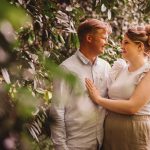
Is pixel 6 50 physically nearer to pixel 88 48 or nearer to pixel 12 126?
pixel 12 126

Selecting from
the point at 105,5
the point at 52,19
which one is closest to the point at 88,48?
the point at 105,5

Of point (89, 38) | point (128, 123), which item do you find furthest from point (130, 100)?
point (89, 38)

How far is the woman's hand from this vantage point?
2.65m

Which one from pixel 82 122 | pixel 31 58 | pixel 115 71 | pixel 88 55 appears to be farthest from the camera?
pixel 115 71

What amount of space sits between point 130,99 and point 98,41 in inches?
17.6

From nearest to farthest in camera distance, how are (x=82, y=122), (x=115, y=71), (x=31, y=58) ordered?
(x=31, y=58) → (x=82, y=122) → (x=115, y=71)

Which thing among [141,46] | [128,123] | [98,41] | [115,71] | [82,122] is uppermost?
[98,41]

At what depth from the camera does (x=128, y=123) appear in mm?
2762

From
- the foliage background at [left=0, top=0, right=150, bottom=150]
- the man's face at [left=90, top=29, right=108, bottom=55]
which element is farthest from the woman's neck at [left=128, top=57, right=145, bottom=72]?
the foliage background at [left=0, top=0, right=150, bottom=150]

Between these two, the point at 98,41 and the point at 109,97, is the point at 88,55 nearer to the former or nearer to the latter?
the point at 98,41

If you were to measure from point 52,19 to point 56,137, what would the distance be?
79cm

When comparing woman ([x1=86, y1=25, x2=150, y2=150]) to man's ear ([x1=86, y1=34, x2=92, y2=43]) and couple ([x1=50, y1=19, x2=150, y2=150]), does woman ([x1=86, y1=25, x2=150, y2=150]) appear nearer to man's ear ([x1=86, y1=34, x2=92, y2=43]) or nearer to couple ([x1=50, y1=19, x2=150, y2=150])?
couple ([x1=50, y1=19, x2=150, y2=150])

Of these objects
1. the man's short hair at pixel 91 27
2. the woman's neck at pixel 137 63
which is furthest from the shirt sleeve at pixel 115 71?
the man's short hair at pixel 91 27

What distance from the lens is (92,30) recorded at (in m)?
2.78
